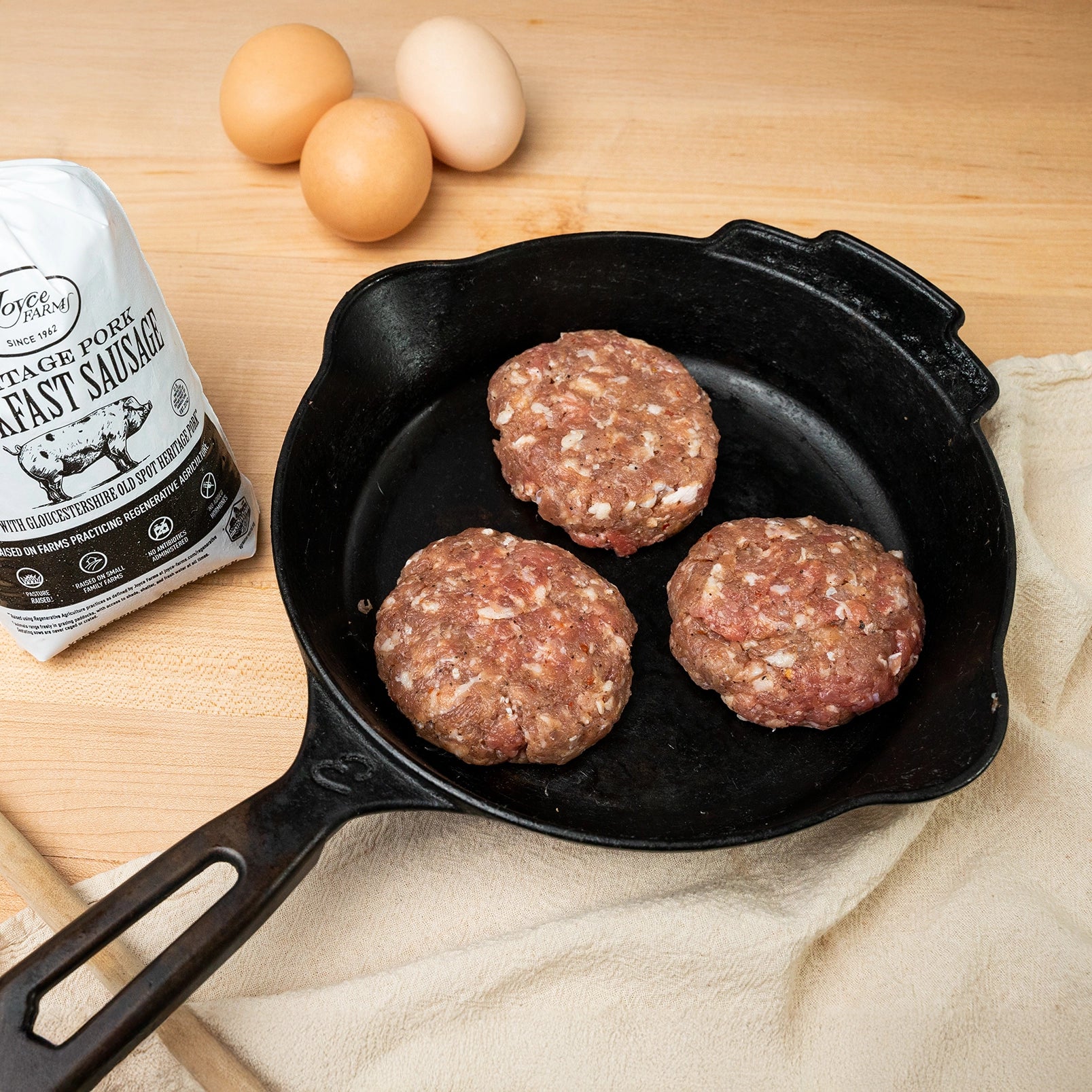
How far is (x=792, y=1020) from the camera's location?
1.53 m

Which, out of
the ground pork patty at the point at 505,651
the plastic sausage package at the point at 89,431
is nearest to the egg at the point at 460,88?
the plastic sausage package at the point at 89,431

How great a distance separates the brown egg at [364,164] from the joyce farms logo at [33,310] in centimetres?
81

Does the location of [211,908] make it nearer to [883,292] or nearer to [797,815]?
[797,815]

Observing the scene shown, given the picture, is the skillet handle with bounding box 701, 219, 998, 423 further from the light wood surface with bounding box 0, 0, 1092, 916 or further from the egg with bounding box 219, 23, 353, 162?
the egg with bounding box 219, 23, 353, 162

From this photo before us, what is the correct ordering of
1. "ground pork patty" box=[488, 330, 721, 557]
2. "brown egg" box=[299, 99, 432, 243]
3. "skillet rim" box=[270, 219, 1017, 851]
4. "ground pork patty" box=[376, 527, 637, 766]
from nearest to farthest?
"skillet rim" box=[270, 219, 1017, 851], "ground pork patty" box=[376, 527, 637, 766], "ground pork patty" box=[488, 330, 721, 557], "brown egg" box=[299, 99, 432, 243]

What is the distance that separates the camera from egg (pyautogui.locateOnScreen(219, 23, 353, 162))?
7.05 ft

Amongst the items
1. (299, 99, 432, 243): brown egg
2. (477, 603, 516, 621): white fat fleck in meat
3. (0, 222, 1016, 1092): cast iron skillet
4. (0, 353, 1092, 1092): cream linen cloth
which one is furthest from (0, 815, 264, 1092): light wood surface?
(299, 99, 432, 243): brown egg

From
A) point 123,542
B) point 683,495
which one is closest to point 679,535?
point 683,495

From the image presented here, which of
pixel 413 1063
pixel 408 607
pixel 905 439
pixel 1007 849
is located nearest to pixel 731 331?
pixel 905 439

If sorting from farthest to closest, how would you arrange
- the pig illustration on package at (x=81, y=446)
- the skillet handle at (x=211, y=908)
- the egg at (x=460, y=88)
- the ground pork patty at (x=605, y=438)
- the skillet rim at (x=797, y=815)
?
the egg at (x=460, y=88)
the ground pork patty at (x=605, y=438)
the pig illustration on package at (x=81, y=446)
the skillet rim at (x=797, y=815)
the skillet handle at (x=211, y=908)

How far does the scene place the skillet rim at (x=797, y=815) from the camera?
1.37 metres

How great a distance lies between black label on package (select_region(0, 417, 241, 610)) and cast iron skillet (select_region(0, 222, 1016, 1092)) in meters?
0.17

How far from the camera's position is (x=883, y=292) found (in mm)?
1918

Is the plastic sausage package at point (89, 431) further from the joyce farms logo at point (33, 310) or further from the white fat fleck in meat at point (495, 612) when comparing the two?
the white fat fleck in meat at point (495, 612)
